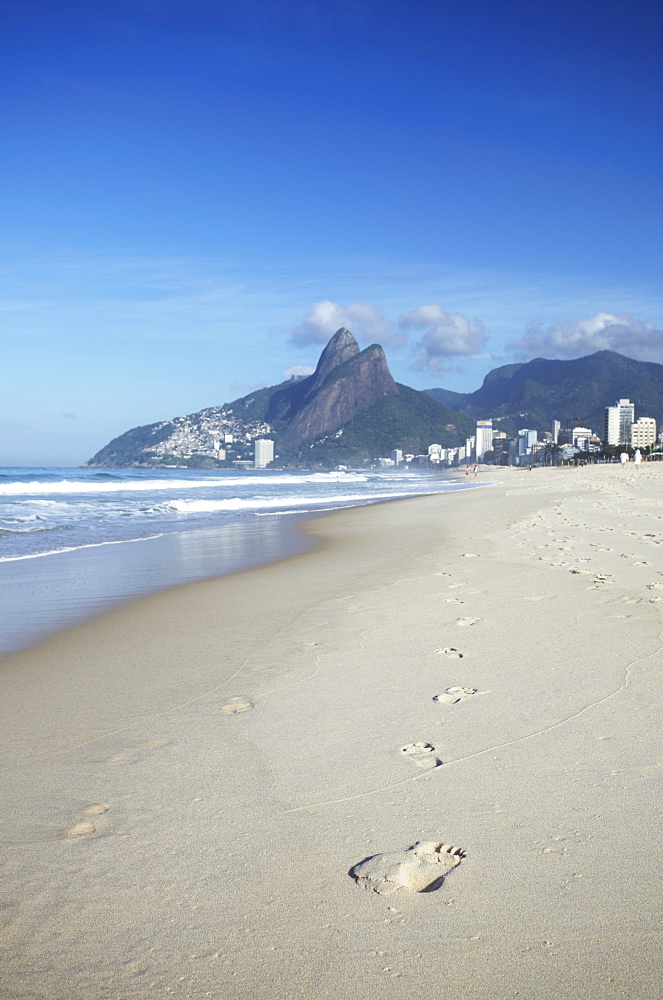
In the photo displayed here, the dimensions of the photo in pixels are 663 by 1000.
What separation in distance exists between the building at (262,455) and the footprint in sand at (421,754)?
543 ft

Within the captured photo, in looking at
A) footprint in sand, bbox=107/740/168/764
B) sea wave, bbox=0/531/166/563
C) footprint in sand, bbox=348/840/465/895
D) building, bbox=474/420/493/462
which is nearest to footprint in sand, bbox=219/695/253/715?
footprint in sand, bbox=107/740/168/764

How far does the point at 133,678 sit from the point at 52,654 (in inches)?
41.4

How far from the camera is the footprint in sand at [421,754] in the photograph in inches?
113

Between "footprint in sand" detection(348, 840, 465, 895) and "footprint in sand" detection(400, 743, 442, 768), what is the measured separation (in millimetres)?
624

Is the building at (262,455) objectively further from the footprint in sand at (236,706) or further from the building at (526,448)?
the footprint in sand at (236,706)

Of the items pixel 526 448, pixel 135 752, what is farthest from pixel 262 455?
pixel 135 752

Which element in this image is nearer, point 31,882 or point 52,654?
point 31,882

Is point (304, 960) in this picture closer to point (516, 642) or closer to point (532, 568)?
point (516, 642)

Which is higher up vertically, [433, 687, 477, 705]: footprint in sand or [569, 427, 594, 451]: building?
[569, 427, 594, 451]: building

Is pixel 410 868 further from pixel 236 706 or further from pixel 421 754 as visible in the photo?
pixel 236 706

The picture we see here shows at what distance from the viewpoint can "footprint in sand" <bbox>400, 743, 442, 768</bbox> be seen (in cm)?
288

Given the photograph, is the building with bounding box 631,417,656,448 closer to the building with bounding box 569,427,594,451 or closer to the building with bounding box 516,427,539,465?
the building with bounding box 569,427,594,451

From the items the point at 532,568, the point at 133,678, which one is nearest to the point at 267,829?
the point at 133,678

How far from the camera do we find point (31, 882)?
212cm
